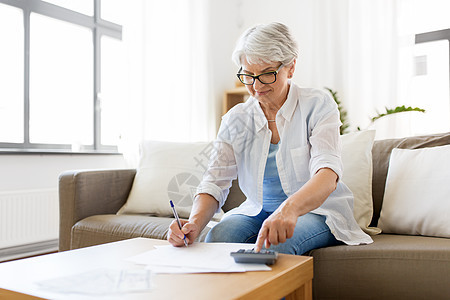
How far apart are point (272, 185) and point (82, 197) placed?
0.99 meters

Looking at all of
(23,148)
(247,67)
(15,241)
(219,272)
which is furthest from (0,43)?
(219,272)

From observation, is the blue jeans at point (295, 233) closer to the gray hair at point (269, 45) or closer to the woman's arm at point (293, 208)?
the woman's arm at point (293, 208)

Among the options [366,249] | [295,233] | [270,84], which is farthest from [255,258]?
[270,84]

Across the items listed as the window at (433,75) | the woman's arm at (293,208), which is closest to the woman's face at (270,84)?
the woman's arm at (293,208)

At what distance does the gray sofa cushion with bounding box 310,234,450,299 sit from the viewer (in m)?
1.15

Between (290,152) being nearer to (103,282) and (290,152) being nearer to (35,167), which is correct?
(103,282)

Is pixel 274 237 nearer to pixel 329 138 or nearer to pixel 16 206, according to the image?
pixel 329 138

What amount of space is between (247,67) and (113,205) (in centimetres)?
113

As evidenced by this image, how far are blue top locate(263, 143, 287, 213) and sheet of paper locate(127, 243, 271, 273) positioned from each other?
0.36 meters

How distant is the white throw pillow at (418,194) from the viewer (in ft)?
4.70

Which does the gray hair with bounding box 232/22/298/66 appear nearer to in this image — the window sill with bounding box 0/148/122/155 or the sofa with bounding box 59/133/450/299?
the sofa with bounding box 59/133/450/299

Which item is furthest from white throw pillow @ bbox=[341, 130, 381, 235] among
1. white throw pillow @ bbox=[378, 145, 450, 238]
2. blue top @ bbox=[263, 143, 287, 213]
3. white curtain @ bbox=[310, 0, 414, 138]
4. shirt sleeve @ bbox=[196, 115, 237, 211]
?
white curtain @ bbox=[310, 0, 414, 138]

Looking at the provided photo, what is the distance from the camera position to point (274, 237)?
3.16 ft

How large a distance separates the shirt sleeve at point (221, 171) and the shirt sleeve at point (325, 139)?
10.9 inches
